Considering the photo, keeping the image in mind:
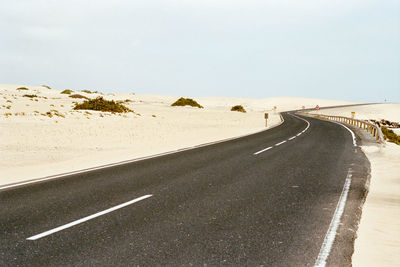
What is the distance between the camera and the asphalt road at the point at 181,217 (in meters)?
4.48

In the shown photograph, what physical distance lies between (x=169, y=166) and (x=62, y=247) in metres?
6.99

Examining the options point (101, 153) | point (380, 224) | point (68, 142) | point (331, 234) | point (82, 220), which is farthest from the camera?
point (68, 142)

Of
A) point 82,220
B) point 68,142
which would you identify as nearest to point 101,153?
point 68,142

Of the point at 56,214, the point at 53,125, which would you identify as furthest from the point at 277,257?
the point at 53,125

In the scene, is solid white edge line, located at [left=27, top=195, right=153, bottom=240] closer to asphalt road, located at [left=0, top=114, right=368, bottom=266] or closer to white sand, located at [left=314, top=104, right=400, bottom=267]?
asphalt road, located at [left=0, top=114, right=368, bottom=266]

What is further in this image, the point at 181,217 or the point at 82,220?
the point at 181,217

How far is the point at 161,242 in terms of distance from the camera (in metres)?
4.91

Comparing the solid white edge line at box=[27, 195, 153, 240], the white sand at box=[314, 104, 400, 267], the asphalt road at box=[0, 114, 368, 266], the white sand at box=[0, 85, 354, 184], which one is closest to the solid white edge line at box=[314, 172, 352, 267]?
the asphalt road at box=[0, 114, 368, 266]

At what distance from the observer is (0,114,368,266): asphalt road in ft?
14.7

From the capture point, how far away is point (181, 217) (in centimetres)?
608

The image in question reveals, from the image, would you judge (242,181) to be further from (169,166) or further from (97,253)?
(97,253)

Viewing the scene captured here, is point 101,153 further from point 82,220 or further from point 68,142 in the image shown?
point 82,220

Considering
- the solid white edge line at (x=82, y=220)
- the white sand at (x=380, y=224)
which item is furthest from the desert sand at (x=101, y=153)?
the solid white edge line at (x=82, y=220)

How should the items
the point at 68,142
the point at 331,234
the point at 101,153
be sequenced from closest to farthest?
the point at 331,234 < the point at 101,153 < the point at 68,142
